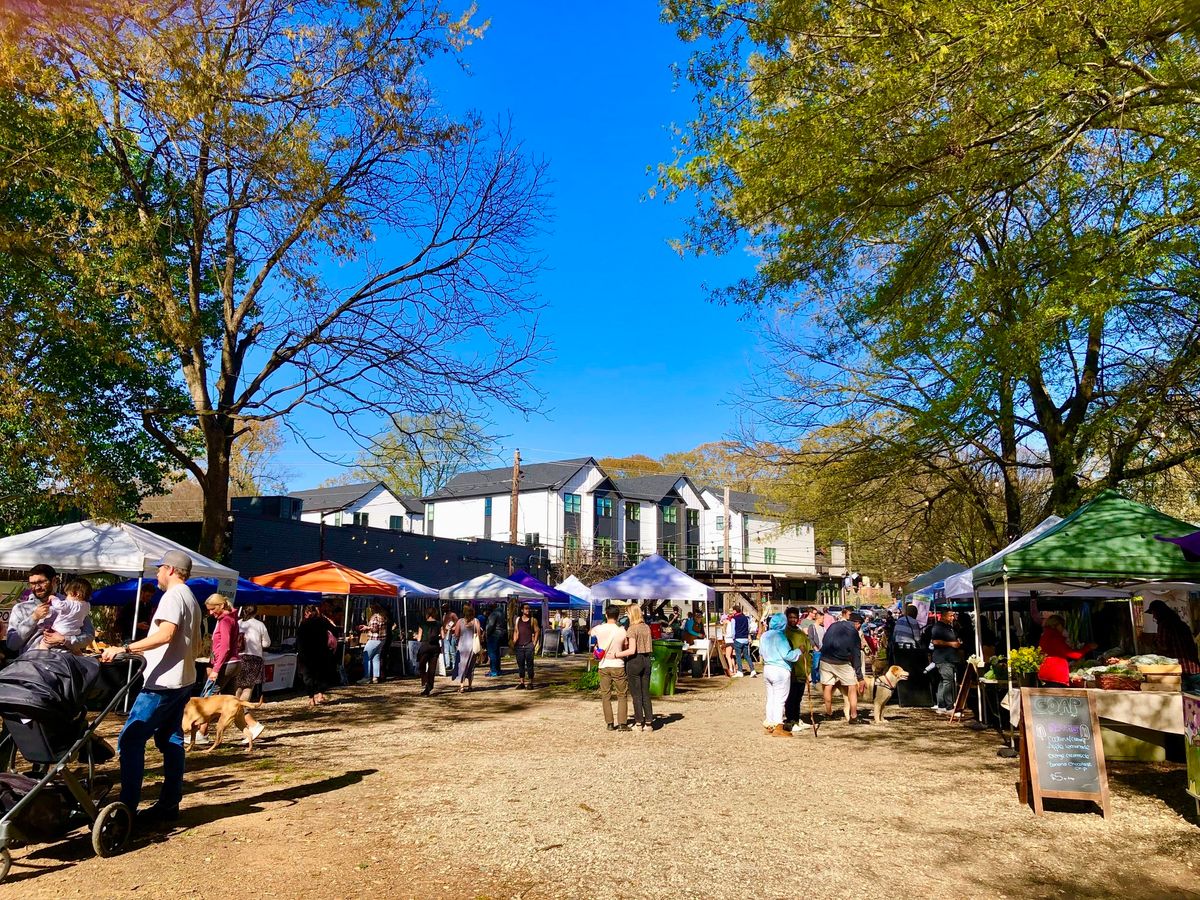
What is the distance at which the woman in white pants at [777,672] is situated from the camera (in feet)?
36.9

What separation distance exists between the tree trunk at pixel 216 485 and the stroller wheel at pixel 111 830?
9995mm

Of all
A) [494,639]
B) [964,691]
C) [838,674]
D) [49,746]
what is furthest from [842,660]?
[494,639]

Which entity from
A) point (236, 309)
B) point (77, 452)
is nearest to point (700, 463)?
point (236, 309)

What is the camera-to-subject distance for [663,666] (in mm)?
15891

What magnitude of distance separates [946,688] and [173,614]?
455 inches

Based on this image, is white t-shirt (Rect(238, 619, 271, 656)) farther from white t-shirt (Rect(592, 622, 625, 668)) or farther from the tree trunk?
white t-shirt (Rect(592, 622, 625, 668))

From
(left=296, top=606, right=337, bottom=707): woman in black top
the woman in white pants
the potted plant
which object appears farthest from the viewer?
(left=296, top=606, right=337, bottom=707): woman in black top

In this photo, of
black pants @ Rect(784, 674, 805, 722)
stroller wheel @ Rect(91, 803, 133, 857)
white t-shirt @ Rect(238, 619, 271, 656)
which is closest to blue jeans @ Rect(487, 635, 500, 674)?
white t-shirt @ Rect(238, 619, 271, 656)

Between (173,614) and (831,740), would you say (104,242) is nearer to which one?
(173,614)

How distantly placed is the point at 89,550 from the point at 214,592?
10.1 ft

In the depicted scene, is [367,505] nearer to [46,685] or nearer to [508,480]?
[508,480]

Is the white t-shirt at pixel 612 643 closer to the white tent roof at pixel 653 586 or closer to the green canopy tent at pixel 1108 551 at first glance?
the green canopy tent at pixel 1108 551

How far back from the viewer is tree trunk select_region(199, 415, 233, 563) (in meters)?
14.9

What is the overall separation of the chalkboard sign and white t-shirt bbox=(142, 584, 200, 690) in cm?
632
